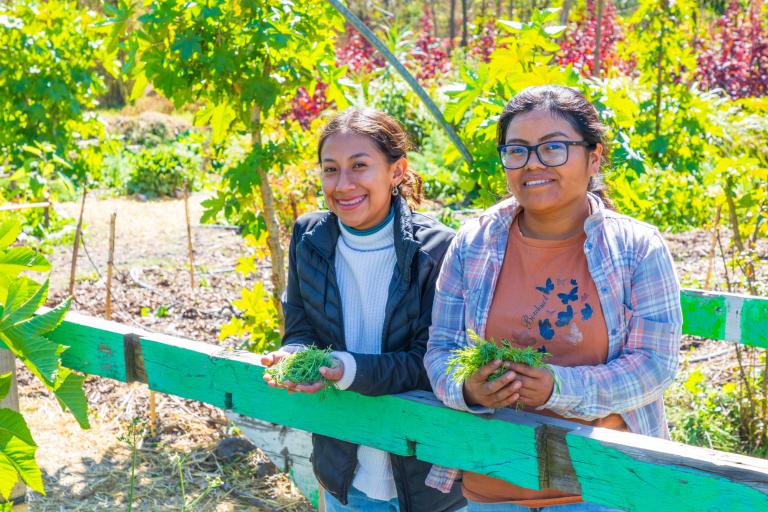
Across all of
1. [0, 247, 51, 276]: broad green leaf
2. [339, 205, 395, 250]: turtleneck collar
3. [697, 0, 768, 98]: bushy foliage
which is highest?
[697, 0, 768, 98]: bushy foliage

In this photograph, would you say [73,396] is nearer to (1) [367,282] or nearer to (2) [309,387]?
(2) [309,387]

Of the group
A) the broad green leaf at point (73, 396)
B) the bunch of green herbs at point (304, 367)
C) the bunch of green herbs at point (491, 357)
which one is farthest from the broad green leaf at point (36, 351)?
the bunch of green herbs at point (491, 357)

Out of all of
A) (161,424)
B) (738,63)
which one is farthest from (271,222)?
(738,63)

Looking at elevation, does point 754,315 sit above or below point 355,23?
below

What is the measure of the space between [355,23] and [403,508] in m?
1.82

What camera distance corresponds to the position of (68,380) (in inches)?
85.0

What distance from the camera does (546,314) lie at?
1798mm

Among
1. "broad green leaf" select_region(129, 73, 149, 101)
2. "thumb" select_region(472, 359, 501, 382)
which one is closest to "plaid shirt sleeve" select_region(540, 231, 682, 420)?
"thumb" select_region(472, 359, 501, 382)

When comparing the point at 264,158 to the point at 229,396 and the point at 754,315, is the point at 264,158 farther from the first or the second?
the point at 754,315

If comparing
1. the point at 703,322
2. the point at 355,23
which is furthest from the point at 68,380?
the point at 703,322

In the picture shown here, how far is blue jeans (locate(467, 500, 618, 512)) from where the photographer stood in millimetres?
1794

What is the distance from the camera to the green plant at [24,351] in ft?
6.54

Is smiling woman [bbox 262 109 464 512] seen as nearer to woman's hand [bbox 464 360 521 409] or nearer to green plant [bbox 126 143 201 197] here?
woman's hand [bbox 464 360 521 409]

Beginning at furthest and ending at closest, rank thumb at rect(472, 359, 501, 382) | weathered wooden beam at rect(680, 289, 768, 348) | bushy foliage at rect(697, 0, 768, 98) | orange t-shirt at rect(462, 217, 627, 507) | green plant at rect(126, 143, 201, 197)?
green plant at rect(126, 143, 201, 197) < bushy foliage at rect(697, 0, 768, 98) < weathered wooden beam at rect(680, 289, 768, 348) < orange t-shirt at rect(462, 217, 627, 507) < thumb at rect(472, 359, 501, 382)
